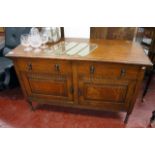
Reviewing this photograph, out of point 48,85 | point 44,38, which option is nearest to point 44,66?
point 48,85

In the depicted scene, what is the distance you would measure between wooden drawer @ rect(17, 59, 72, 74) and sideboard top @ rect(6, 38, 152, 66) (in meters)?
0.06

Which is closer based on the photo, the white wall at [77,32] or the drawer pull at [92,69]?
the drawer pull at [92,69]

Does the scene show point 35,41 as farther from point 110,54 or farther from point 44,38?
point 110,54

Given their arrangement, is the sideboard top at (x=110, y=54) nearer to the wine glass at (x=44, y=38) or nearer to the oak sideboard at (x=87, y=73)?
the oak sideboard at (x=87, y=73)

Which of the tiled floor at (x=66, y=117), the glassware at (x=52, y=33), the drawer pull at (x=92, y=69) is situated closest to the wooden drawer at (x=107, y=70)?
the drawer pull at (x=92, y=69)

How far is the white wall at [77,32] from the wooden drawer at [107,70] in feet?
1.87

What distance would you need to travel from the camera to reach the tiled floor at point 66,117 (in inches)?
67.3

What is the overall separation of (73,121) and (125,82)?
0.82m

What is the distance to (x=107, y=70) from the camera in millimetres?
1269

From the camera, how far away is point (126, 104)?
58.1 inches
